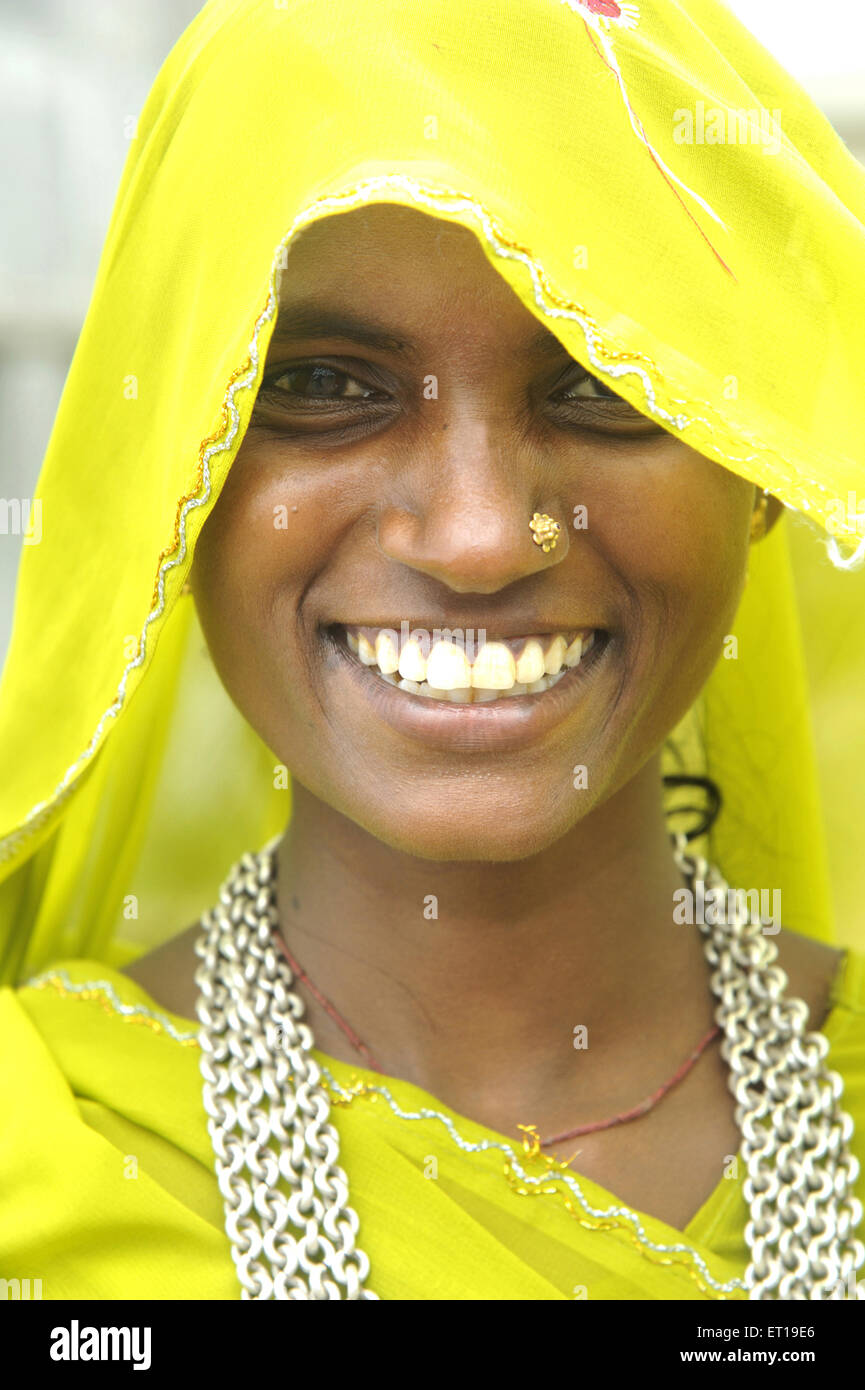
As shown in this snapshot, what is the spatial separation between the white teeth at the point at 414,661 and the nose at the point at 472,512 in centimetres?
7

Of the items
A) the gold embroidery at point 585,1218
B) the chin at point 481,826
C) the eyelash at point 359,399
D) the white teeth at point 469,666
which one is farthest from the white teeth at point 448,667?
the gold embroidery at point 585,1218

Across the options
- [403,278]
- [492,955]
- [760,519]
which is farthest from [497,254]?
[492,955]

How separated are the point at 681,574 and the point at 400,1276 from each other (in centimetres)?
69

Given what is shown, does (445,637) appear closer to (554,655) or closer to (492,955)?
(554,655)

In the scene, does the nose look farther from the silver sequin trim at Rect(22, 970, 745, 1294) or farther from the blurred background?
the blurred background

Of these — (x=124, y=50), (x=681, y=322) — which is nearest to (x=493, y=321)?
(x=681, y=322)

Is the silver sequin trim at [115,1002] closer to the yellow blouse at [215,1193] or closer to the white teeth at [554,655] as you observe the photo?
the yellow blouse at [215,1193]

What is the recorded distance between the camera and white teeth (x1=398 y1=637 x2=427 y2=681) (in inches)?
54.1

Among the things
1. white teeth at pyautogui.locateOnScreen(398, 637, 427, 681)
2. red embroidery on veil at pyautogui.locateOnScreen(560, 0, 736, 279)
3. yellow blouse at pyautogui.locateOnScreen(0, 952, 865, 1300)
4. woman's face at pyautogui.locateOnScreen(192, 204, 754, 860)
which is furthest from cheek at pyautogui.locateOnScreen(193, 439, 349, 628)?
yellow blouse at pyautogui.locateOnScreen(0, 952, 865, 1300)

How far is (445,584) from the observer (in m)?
1.34

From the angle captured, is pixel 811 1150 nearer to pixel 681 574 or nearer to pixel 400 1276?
pixel 400 1276

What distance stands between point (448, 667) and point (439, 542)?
0.43 feet

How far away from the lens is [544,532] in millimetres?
1301

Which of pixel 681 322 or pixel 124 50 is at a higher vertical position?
pixel 124 50
